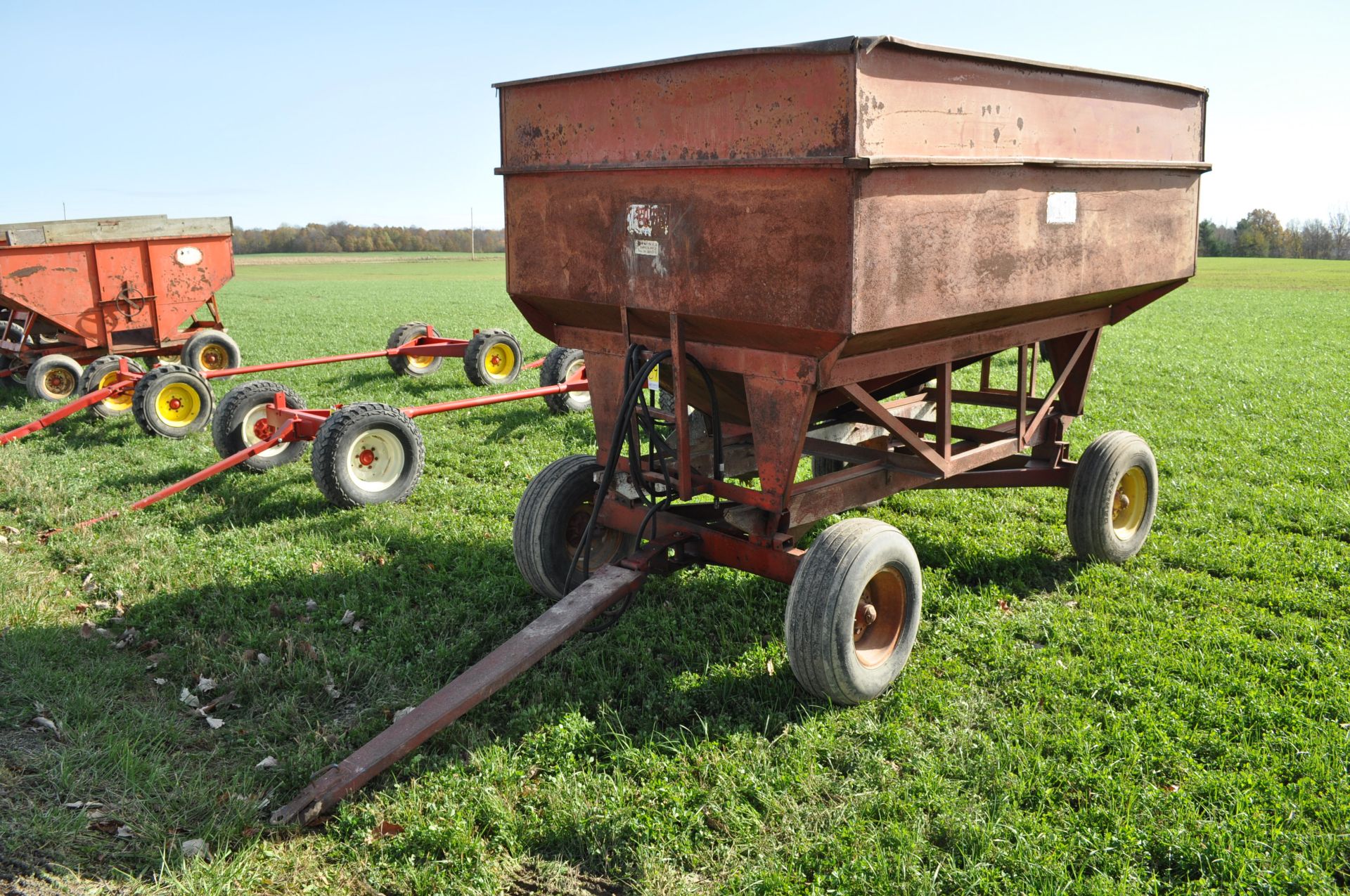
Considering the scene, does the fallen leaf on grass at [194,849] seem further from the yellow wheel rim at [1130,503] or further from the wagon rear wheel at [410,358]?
the wagon rear wheel at [410,358]

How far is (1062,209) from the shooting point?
4699mm

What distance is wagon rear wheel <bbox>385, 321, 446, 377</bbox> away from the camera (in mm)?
12648

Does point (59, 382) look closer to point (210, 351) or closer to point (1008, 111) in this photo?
point (210, 351)

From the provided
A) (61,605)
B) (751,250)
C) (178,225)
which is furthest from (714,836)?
(178,225)

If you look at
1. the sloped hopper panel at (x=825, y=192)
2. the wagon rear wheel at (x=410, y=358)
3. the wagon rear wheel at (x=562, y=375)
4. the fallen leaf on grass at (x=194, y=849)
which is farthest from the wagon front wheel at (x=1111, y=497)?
the wagon rear wheel at (x=410, y=358)

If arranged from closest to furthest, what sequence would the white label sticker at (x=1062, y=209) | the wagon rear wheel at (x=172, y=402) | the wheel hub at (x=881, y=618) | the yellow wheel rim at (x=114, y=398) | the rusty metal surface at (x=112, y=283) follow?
1. the wheel hub at (x=881, y=618)
2. the white label sticker at (x=1062, y=209)
3. the wagon rear wheel at (x=172, y=402)
4. the yellow wheel rim at (x=114, y=398)
5. the rusty metal surface at (x=112, y=283)

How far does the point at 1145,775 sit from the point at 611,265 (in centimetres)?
303

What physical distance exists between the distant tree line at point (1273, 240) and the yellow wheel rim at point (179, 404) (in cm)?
7697

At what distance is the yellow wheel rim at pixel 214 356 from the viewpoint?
13398 mm

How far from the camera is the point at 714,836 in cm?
338

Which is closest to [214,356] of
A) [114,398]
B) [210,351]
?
[210,351]

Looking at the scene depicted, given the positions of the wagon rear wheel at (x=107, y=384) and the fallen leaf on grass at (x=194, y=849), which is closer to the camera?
the fallen leaf on grass at (x=194, y=849)

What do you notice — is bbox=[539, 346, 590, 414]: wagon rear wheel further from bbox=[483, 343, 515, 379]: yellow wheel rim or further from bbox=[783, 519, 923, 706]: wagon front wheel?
bbox=[783, 519, 923, 706]: wagon front wheel

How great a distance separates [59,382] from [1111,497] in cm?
1200
